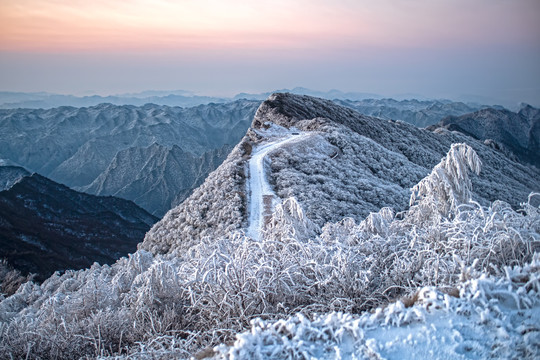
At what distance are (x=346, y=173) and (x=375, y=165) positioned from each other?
5.82 m

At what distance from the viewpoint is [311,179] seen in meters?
23.3

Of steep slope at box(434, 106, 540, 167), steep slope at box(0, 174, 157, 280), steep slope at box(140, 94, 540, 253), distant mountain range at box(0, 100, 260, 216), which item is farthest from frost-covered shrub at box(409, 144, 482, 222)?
steep slope at box(434, 106, 540, 167)

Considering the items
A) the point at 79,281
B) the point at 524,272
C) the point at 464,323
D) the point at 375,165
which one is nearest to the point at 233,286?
the point at 464,323

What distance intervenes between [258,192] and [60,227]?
147 ft

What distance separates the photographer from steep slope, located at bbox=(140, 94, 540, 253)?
63.8ft

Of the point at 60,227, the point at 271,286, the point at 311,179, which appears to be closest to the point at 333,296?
the point at 271,286

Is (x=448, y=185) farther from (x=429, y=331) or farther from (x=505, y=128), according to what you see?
(x=505, y=128)

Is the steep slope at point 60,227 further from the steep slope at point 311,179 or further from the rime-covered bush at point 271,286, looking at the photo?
the rime-covered bush at point 271,286

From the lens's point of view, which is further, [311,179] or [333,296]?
[311,179]

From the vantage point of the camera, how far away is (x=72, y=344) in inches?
236

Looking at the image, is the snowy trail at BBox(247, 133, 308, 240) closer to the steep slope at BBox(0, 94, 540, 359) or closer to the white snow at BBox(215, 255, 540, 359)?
the steep slope at BBox(0, 94, 540, 359)

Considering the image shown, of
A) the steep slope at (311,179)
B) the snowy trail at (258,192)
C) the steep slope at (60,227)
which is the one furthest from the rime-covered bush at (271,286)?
the steep slope at (60,227)

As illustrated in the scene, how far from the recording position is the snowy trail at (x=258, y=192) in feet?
56.8

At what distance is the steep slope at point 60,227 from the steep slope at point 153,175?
52.1 m
